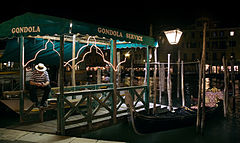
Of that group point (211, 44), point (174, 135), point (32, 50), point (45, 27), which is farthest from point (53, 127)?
point (211, 44)

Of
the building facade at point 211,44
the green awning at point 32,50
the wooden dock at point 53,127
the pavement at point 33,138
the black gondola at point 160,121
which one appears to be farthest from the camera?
the building facade at point 211,44

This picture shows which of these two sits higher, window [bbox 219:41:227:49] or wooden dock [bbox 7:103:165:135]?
window [bbox 219:41:227:49]

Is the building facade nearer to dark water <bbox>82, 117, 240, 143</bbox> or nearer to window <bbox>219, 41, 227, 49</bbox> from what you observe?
A: window <bbox>219, 41, 227, 49</bbox>

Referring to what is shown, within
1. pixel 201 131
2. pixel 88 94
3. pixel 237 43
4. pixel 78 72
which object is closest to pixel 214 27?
pixel 237 43

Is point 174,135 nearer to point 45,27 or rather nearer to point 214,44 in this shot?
point 45,27

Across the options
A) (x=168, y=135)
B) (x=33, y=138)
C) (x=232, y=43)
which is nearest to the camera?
(x=33, y=138)

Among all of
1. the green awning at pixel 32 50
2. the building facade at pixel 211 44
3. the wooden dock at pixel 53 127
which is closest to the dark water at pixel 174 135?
the wooden dock at pixel 53 127

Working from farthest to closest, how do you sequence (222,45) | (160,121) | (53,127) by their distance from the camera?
(222,45)
(160,121)
(53,127)

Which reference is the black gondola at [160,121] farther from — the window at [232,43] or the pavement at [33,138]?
the window at [232,43]

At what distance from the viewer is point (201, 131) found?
7.53 meters

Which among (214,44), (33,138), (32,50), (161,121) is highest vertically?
(214,44)

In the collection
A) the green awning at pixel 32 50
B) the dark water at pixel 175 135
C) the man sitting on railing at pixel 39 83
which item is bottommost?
the dark water at pixel 175 135

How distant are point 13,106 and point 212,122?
350 inches

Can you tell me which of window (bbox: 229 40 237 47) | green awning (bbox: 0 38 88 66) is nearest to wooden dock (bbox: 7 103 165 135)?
green awning (bbox: 0 38 88 66)
